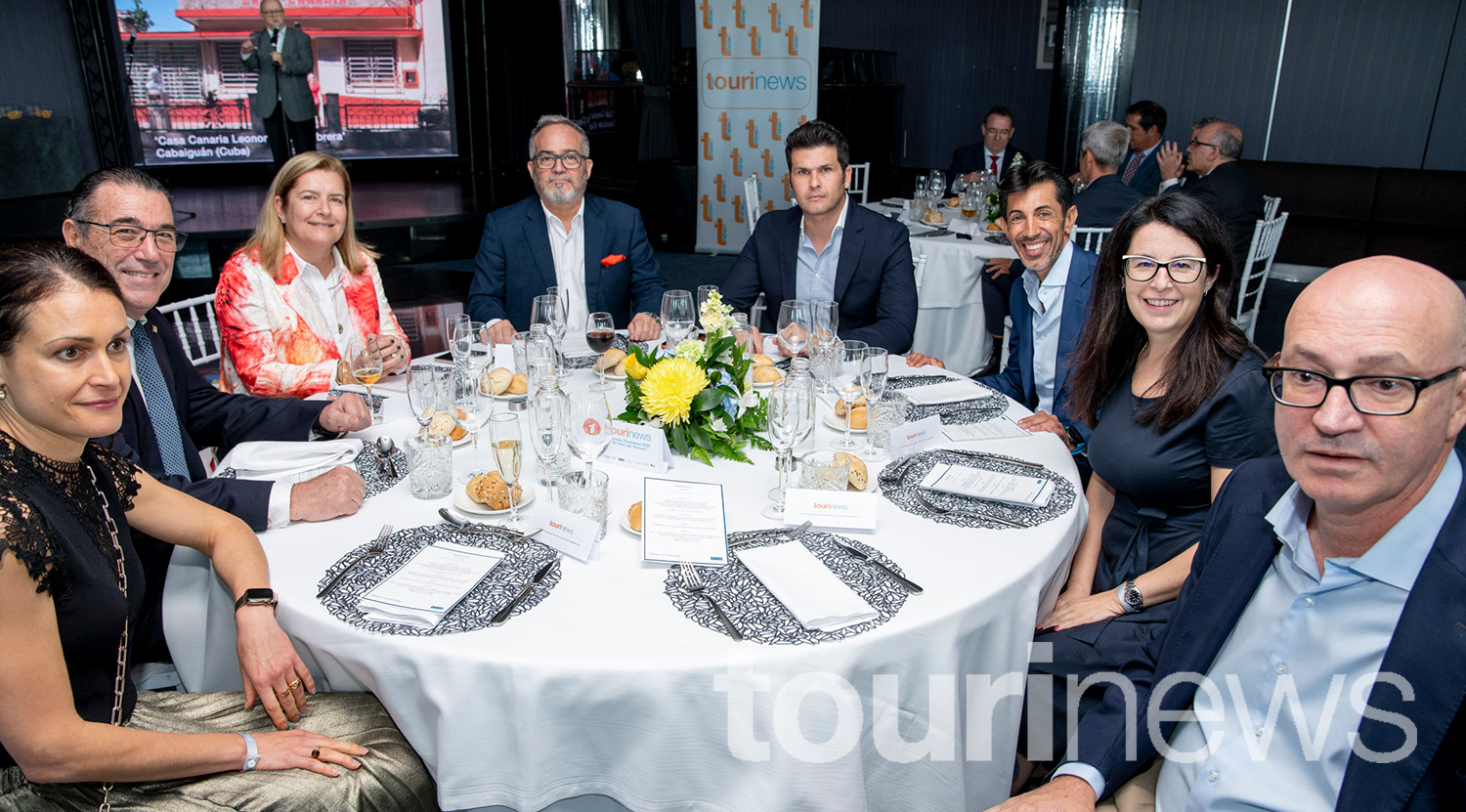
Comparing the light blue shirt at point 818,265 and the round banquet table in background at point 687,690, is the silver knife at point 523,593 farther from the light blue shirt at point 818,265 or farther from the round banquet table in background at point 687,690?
the light blue shirt at point 818,265

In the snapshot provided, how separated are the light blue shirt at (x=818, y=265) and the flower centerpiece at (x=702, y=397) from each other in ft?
5.03

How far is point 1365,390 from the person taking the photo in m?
1.11

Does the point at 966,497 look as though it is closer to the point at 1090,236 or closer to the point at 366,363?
the point at 366,363

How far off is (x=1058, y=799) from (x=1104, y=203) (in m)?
4.41

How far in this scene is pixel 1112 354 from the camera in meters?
2.09

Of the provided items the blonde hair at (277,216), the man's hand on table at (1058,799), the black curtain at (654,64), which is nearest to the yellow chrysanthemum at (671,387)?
the man's hand on table at (1058,799)

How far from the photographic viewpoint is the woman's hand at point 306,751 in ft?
4.58

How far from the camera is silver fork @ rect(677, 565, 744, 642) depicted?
4.46 ft

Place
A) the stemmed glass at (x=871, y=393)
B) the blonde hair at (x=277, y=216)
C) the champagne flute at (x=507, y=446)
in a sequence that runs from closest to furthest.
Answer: the champagne flute at (x=507, y=446), the stemmed glass at (x=871, y=393), the blonde hair at (x=277, y=216)

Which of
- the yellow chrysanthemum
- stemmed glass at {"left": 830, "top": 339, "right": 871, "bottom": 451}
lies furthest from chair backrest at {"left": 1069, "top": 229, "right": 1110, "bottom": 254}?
the yellow chrysanthemum

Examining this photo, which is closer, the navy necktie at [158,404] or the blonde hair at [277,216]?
the navy necktie at [158,404]

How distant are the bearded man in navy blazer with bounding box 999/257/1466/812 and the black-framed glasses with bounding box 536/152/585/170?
A: 2.83m

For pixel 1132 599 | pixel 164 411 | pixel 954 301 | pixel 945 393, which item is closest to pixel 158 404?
pixel 164 411

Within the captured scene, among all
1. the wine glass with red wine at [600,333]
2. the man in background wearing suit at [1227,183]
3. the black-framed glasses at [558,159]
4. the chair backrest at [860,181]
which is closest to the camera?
the wine glass with red wine at [600,333]
